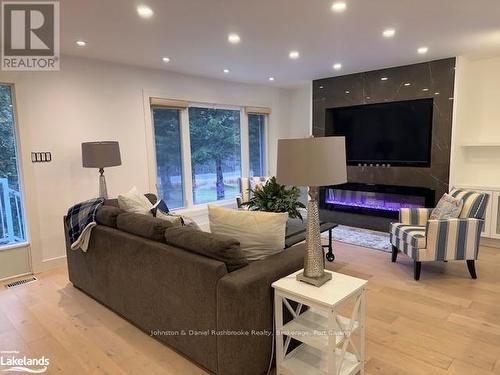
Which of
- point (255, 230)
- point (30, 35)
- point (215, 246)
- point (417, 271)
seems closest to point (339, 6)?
point (255, 230)

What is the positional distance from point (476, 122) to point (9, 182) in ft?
20.6

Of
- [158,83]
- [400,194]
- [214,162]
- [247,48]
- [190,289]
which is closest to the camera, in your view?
[190,289]

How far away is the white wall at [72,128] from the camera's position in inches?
149

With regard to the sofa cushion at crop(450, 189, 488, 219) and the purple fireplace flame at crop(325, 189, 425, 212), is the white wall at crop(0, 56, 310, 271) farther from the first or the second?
the sofa cushion at crop(450, 189, 488, 219)

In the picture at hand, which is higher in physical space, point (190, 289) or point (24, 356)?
point (190, 289)

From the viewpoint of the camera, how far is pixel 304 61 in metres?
4.55

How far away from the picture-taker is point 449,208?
3.56 m

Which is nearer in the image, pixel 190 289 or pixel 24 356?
Answer: pixel 190 289

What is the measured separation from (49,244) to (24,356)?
76.6 inches

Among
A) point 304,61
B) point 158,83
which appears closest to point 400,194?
point 304,61

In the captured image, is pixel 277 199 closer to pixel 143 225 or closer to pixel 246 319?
pixel 143 225

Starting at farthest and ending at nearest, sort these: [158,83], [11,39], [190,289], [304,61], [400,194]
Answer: [400,194], [158,83], [304,61], [11,39], [190,289]

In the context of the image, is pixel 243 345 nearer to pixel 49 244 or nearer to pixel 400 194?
pixel 49 244

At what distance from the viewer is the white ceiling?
2711mm
